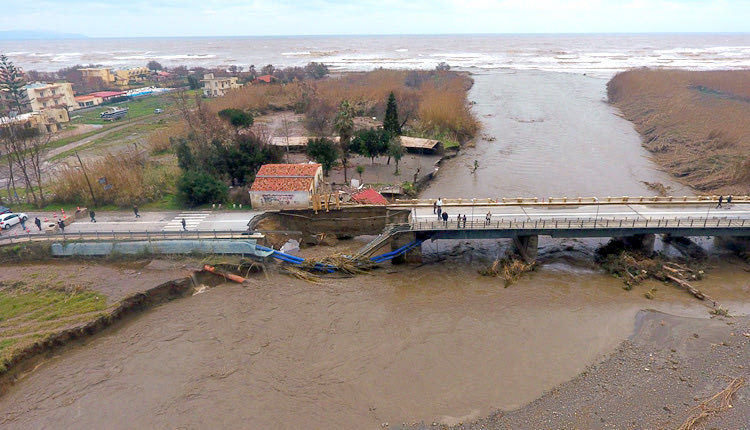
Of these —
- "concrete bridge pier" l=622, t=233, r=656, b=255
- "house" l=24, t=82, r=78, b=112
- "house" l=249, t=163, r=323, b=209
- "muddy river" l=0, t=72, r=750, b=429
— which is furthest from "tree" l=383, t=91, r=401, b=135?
"house" l=24, t=82, r=78, b=112

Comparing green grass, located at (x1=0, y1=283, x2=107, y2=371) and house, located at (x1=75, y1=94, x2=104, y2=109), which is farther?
house, located at (x1=75, y1=94, x2=104, y2=109)

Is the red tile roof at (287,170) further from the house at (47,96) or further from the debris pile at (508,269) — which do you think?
the house at (47,96)

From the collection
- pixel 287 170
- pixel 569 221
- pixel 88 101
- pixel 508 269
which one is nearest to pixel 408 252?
pixel 508 269

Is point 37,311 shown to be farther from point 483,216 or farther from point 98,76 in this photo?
point 98,76

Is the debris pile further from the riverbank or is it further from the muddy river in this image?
the riverbank

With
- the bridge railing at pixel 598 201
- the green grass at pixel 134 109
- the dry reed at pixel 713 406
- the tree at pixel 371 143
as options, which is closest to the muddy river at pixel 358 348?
the bridge railing at pixel 598 201
